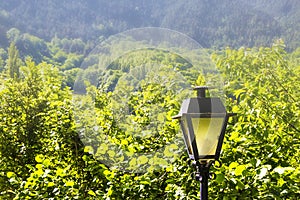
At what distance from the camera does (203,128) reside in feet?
6.39

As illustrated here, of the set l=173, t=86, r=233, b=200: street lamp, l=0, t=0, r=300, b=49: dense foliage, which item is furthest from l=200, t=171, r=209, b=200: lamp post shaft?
l=0, t=0, r=300, b=49: dense foliage

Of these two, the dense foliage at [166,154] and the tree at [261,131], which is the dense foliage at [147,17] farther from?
the dense foliage at [166,154]

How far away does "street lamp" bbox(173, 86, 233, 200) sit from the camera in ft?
6.35

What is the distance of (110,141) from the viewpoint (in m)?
3.05

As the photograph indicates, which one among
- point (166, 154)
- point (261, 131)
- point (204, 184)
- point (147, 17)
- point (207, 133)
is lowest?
point (204, 184)

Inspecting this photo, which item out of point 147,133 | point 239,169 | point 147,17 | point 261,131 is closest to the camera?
point 239,169

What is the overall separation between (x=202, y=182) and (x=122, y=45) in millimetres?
1357

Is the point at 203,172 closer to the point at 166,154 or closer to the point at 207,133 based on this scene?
the point at 207,133

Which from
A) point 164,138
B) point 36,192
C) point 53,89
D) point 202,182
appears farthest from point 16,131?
point 202,182

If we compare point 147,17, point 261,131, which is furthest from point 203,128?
point 147,17

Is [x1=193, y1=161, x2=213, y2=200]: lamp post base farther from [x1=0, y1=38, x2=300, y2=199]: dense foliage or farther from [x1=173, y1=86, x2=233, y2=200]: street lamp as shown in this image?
[x1=0, y1=38, x2=300, y2=199]: dense foliage

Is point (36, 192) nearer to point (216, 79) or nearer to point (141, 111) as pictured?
point (141, 111)

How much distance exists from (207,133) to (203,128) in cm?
4

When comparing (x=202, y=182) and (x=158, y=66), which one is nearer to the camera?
(x=202, y=182)
